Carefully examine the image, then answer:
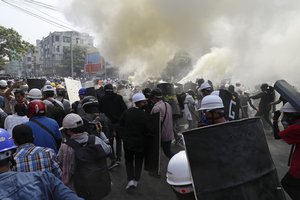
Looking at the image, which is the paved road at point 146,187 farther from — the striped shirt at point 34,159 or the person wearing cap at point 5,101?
the person wearing cap at point 5,101

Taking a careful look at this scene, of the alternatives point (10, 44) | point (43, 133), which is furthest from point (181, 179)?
point (10, 44)

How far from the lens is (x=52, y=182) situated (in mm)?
2037

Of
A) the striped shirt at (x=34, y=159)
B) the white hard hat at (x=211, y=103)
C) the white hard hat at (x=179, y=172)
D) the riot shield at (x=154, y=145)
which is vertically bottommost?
the riot shield at (x=154, y=145)

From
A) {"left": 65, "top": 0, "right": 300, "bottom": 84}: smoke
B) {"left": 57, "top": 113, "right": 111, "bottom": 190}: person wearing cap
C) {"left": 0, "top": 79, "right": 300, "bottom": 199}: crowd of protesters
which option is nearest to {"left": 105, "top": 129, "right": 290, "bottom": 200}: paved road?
{"left": 0, "top": 79, "right": 300, "bottom": 199}: crowd of protesters

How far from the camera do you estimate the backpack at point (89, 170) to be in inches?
145

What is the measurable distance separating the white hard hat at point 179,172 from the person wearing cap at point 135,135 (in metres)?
3.29

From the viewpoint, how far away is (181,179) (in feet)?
7.47

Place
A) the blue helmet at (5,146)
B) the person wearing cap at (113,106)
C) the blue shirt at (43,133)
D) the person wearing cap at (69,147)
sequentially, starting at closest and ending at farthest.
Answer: the blue helmet at (5,146) → the person wearing cap at (69,147) → the blue shirt at (43,133) → the person wearing cap at (113,106)

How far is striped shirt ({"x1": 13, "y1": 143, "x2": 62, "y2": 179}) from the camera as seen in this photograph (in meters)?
3.01

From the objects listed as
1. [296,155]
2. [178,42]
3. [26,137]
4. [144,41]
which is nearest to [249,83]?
[178,42]

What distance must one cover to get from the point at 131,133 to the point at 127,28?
39.6ft

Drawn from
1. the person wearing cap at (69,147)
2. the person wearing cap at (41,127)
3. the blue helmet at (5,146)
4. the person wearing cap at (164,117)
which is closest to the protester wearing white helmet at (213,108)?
the person wearing cap at (69,147)

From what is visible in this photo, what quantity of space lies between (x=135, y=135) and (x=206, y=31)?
35.9ft

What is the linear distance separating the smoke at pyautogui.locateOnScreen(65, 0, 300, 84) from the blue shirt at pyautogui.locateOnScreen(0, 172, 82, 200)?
12.5m
